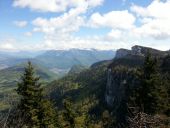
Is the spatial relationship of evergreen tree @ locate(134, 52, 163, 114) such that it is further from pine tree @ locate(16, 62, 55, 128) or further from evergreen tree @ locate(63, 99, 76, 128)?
pine tree @ locate(16, 62, 55, 128)

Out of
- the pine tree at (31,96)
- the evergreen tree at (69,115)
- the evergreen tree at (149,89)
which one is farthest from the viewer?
the evergreen tree at (69,115)

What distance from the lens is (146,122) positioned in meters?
7.97

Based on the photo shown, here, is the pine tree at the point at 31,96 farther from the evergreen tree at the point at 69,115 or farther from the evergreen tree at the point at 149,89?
the evergreen tree at the point at 149,89

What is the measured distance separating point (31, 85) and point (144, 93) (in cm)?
1666

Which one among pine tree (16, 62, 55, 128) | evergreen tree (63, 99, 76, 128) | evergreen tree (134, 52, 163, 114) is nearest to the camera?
pine tree (16, 62, 55, 128)

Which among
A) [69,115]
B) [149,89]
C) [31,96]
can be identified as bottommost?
[69,115]

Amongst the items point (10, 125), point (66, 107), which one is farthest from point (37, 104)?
point (10, 125)

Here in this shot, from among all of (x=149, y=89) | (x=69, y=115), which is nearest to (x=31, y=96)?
(x=69, y=115)

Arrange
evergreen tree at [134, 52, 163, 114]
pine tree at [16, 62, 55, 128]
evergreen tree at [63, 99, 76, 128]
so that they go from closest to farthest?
pine tree at [16, 62, 55, 128] < evergreen tree at [134, 52, 163, 114] < evergreen tree at [63, 99, 76, 128]

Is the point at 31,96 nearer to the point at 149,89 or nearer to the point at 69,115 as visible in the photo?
the point at 69,115

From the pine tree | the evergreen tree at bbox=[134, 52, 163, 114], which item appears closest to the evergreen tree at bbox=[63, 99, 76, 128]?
the pine tree

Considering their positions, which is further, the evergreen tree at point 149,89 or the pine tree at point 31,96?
the evergreen tree at point 149,89

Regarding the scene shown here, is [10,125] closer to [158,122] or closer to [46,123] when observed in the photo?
[158,122]

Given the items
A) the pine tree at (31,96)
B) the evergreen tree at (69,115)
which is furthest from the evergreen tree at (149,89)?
the pine tree at (31,96)
